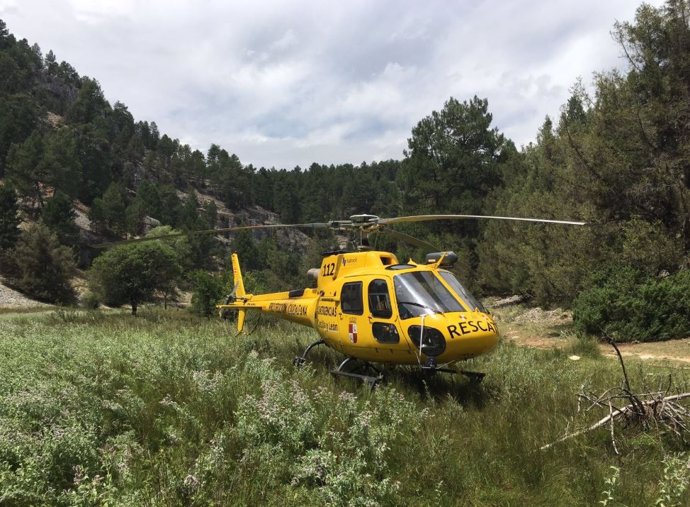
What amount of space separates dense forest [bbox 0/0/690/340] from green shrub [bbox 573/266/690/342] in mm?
87

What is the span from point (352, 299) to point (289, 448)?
336 centimetres

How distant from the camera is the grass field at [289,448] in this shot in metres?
3.79

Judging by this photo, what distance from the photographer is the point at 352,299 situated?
7633 millimetres

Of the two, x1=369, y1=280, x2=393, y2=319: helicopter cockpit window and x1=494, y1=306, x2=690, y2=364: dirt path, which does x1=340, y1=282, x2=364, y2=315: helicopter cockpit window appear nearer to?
x1=369, y1=280, x2=393, y2=319: helicopter cockpit window

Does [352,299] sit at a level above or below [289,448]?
above

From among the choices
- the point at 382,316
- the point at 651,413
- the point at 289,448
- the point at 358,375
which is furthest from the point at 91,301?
the point at 651,413

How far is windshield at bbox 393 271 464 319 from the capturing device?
A: 259 inches

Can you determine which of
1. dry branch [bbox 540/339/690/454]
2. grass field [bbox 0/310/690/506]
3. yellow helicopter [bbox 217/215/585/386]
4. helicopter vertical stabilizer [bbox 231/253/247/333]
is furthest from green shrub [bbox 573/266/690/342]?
grass field [bbox 0/310/690/506]

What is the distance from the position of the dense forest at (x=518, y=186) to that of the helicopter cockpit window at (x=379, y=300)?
21.5 ft

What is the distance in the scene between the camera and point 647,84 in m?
17.3

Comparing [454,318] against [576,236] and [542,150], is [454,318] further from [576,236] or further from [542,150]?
[542,150]

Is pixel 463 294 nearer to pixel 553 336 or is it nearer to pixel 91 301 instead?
pixel 553 336

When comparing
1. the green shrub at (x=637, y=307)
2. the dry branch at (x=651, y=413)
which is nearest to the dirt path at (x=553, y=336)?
the green shrub at (x=637, y=307)

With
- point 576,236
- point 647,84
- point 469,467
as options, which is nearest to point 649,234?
point 576,236
